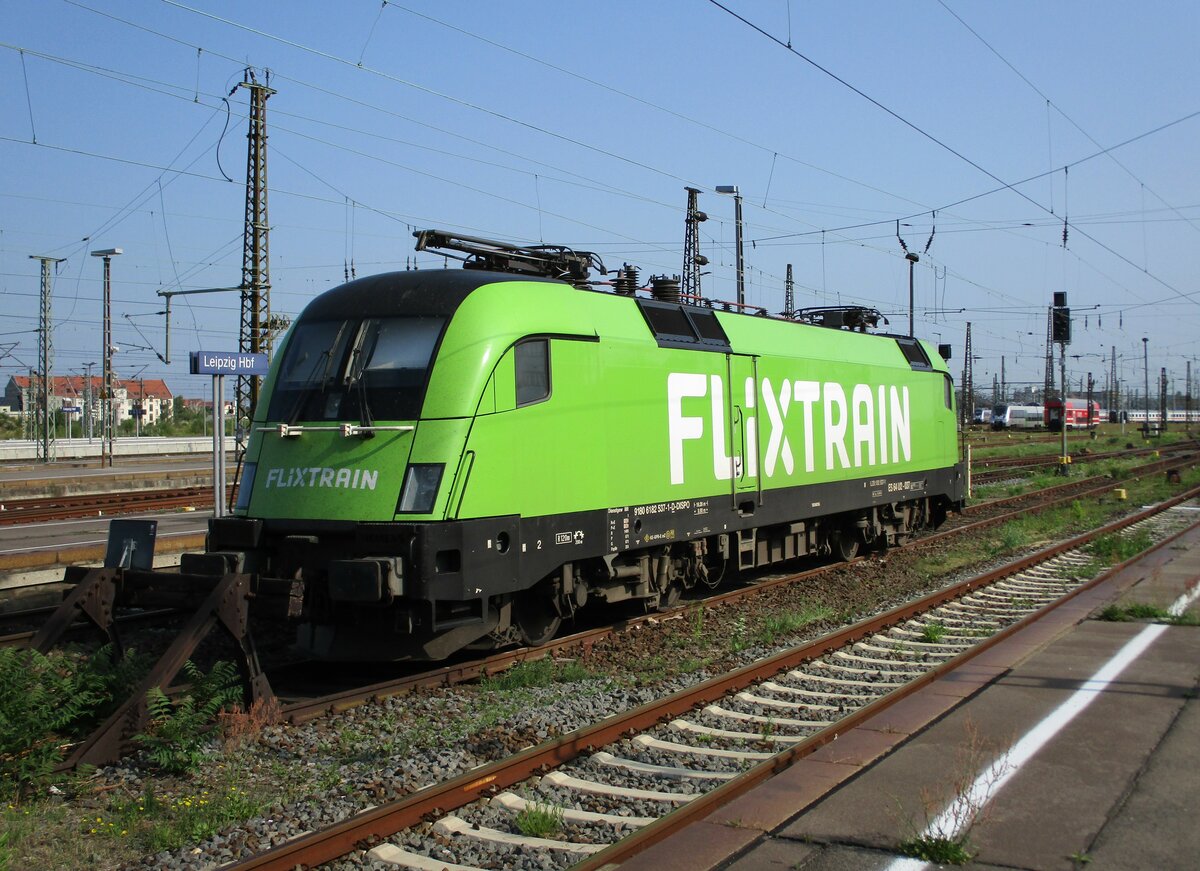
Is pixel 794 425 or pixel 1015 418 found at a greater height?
pixel 1015 418

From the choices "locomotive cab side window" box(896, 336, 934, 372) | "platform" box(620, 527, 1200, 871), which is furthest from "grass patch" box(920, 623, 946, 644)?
"locomotive cab side window" box(896, 336, 934, 372)

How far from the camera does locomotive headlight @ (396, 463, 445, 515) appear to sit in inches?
334

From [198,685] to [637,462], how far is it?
476 centimetres

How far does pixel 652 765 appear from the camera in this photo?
6797 millimetres

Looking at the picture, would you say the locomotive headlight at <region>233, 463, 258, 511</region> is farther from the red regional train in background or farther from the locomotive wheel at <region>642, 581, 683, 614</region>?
the red regional train in background

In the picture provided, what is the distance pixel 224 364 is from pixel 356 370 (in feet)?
16.8

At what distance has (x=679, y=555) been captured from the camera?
1212 cm

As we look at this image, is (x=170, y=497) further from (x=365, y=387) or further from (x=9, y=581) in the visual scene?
(x=365, y=387)

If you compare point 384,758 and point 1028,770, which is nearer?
point 1028,770

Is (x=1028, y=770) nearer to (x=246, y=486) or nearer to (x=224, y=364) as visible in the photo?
(x=246, y=486)

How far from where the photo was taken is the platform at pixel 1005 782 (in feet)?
16.2

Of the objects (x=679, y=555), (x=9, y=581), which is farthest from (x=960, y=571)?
(x=9, y=581)

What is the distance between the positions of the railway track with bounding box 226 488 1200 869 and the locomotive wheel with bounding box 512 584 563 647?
2196 millimetres

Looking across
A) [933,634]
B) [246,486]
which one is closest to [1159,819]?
[933,634]
